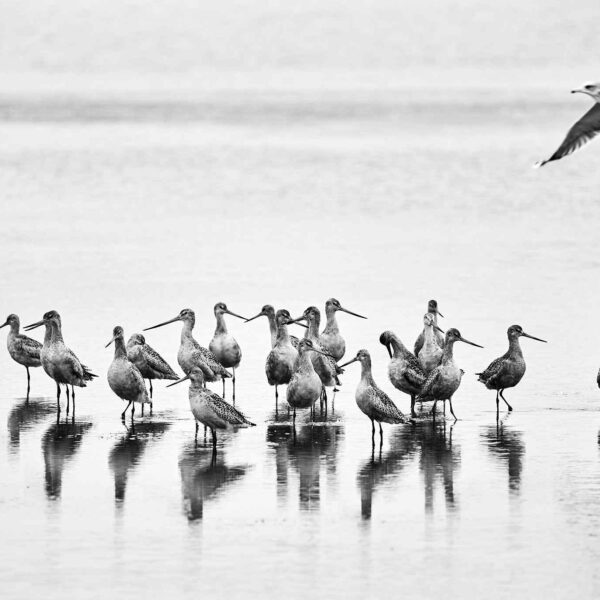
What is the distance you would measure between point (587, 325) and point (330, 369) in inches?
229

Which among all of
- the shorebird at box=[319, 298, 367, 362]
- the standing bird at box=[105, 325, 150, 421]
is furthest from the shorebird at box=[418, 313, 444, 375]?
the standing bird at box=[105, 325, 150, 421]

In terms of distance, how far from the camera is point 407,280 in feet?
83.8

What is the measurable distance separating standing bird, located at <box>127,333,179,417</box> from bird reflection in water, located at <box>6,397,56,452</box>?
1.00 meters

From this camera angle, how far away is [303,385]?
15336 millimetres

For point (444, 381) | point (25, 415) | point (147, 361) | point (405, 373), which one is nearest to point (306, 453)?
point (444, 381)

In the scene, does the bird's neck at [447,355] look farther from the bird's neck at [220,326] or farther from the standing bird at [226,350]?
the bird's neck at [220,326]

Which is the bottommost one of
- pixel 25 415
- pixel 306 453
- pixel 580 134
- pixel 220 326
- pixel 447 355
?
pixel 306 453

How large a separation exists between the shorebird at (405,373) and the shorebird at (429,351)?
51 cm

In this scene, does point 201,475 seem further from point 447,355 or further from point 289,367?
point 289,367

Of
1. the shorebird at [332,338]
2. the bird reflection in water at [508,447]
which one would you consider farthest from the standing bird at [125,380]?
the bird reflection in water at [508,447]

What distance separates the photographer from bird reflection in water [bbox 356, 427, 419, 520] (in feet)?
42.5

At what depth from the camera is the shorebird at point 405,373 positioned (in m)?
16.2

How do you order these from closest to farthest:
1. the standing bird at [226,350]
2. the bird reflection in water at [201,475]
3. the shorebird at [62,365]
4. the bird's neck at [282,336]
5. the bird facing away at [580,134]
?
the bird reflection in water at [201,475] < the bird facing away at [580,134] < the shorebird at [62,365] < the bird's neck at [282,336] < the standing bird at [226,350]

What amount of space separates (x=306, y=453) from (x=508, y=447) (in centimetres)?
186
